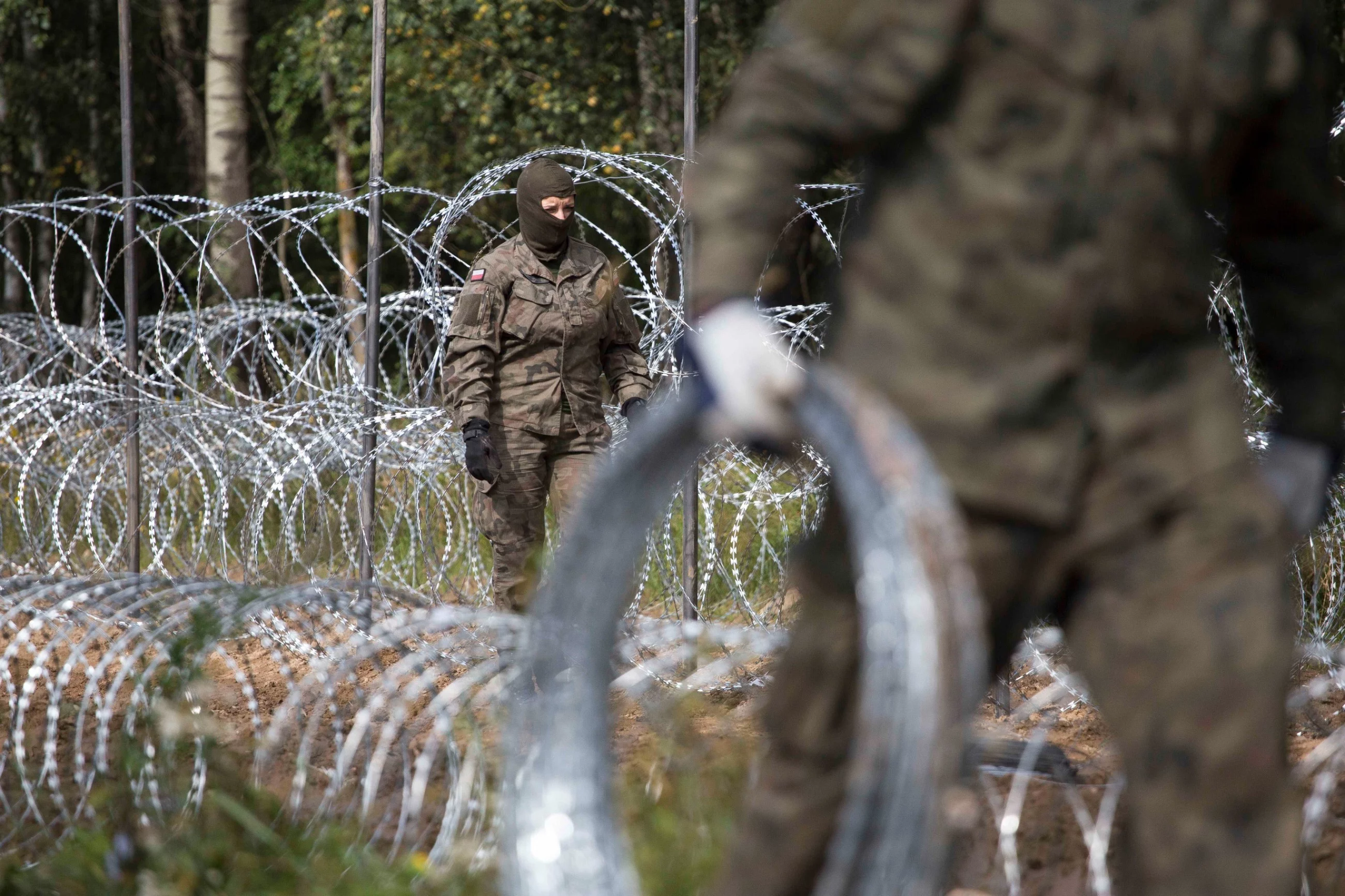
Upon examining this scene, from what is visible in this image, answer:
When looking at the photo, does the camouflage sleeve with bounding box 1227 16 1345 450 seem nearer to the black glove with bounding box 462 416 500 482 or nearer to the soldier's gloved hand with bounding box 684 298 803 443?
the soldier's gloved hand with bounding box 684 298 803 443

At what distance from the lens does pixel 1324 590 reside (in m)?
8.13

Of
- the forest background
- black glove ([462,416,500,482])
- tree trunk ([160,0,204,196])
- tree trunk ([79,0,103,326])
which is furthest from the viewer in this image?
tree trunk ([79,0,103,326])

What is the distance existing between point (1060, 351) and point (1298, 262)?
51 centimetres

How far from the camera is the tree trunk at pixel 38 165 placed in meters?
20.4

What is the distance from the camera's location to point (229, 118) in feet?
45.2

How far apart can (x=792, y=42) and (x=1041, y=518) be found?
0.71m

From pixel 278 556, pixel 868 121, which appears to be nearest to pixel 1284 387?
pixel 868 121

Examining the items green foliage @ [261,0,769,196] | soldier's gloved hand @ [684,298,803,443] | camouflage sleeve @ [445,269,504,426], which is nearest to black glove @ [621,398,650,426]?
camouflage sleeve @ [445,269,504,426]

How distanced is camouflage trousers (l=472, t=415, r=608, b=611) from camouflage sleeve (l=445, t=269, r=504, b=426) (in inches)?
7.5

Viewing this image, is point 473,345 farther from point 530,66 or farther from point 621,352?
point 530,66

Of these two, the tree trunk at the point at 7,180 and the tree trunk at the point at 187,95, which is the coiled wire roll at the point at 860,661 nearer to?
the tree trunk at the point at 187,95

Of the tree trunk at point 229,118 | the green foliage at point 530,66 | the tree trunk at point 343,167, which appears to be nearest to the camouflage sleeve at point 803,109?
the tree trunk at point 229,118

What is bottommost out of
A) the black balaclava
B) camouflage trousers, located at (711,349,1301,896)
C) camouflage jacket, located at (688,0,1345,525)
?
camouflage trousers, located at (711,349,1301,896)

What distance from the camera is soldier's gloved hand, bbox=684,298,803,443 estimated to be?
6.58ft
